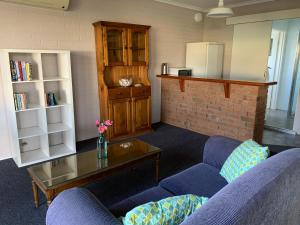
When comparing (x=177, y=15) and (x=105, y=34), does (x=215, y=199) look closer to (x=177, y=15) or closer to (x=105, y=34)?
(x=105, y=34)

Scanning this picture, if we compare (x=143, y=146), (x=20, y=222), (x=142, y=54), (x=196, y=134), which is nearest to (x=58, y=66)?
(x=142, y=54)

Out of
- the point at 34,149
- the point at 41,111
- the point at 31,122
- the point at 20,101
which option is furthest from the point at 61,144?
the point at 20,101

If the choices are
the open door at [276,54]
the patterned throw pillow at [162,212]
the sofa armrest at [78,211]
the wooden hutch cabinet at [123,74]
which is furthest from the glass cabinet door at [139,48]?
the open door at [276,54]

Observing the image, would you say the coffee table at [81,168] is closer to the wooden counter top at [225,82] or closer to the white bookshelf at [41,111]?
the white bookshelf at [41,111]

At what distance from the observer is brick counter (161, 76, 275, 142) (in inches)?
143

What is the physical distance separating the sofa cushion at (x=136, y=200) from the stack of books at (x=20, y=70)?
2.23 m

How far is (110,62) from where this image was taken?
3846mm

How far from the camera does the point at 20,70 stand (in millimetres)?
2953

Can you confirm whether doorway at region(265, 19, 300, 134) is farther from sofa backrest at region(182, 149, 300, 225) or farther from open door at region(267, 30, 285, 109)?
sofa backrest at region(182, 149, 300, 225)

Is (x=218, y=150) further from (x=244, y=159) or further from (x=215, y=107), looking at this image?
(x=215, y=107)

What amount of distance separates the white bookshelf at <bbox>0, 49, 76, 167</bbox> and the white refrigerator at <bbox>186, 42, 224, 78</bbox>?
289cm

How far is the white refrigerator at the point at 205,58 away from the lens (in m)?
4.98

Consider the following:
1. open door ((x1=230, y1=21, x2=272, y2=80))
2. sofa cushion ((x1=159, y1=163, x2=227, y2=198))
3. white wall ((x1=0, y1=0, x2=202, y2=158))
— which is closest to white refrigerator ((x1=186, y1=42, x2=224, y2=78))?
white wall ((x1=0, y1=0, x2=202, y2=158))

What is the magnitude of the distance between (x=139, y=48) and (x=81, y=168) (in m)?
2.71
